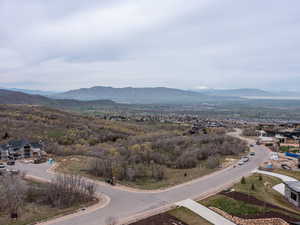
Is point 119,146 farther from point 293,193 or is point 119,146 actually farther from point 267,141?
point 293,193

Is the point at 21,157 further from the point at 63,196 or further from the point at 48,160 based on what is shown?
the point at 63,196

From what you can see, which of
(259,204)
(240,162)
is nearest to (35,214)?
(259,204)

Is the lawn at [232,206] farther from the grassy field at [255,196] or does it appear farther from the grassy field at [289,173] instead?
the grassy field at [289,173]

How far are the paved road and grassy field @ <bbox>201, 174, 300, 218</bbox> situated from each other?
6.95 feet

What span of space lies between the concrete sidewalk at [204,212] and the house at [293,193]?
8.41m

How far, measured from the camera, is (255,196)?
23.3 metres

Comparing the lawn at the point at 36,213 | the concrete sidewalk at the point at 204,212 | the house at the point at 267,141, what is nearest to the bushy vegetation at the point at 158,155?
the house at the point at 267,141

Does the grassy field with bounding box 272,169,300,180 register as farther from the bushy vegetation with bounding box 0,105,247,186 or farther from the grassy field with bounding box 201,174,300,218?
the bushy vegetation with bounding box 0,105,247,186

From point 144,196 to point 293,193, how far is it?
526 inches

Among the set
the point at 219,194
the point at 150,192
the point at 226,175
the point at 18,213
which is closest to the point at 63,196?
the point at 18,213

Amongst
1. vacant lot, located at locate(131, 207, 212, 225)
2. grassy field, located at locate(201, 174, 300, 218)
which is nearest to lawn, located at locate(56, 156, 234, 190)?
grassy field, located at locate(201, 174, 300, 218)

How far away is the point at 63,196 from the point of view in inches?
917

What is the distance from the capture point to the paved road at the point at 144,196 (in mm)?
19722

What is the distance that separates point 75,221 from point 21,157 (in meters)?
32.3
